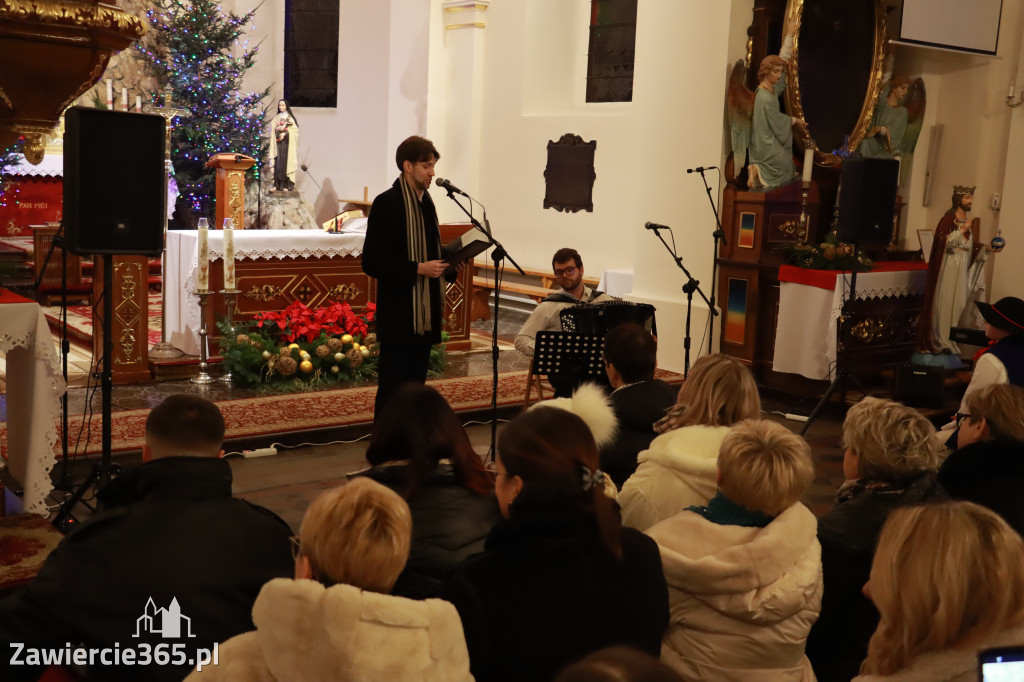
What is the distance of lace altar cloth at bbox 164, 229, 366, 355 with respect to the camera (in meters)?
7.84

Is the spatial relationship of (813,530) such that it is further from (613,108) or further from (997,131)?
(613,108)

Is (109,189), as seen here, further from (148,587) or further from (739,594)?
(739,594)

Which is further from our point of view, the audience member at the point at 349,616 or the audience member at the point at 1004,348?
the audience member at the point at 1004,348

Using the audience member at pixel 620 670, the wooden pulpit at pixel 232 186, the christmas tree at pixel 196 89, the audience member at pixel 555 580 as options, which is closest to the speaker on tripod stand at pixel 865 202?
the audience member at pixel 555 580

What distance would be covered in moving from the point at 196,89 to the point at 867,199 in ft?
33.3

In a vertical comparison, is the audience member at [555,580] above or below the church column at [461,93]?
below

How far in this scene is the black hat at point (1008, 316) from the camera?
5.54m

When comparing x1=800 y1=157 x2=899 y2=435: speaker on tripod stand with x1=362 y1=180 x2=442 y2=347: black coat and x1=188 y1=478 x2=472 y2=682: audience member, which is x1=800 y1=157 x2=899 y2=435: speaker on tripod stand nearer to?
x1=362 y1=180 x2=442 y2=347: black coat

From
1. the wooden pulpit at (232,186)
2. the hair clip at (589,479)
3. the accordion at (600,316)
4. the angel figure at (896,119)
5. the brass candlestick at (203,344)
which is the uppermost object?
the angel figure at (896,119)

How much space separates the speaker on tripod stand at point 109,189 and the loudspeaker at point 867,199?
452 centimetres

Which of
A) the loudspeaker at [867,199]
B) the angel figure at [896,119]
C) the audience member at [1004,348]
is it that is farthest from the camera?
the angel figure at [896,119]

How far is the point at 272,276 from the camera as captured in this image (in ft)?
27.1

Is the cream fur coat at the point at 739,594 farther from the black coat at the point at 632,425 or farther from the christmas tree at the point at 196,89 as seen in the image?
the christmas tree at the point at 196,89

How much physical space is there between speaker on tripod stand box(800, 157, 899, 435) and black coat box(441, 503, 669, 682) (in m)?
5.12
